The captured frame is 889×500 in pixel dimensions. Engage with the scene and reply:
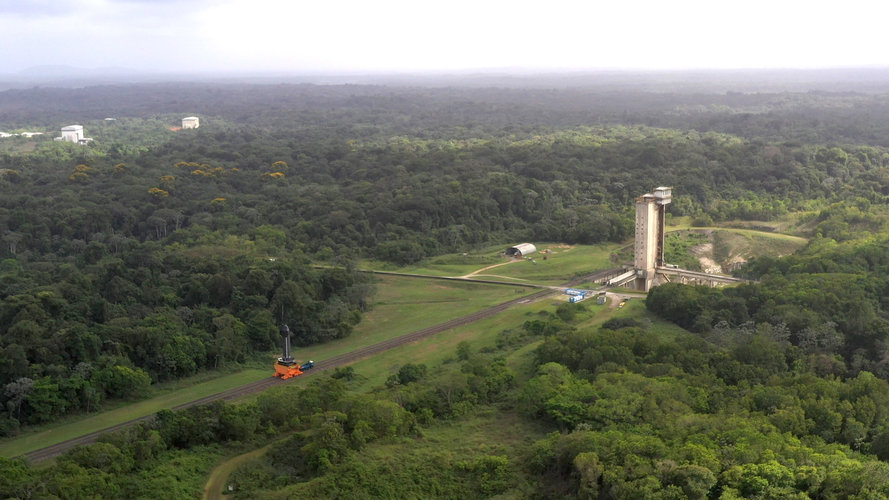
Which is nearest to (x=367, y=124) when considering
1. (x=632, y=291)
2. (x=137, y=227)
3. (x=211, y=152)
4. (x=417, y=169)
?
(x=211, y=152)

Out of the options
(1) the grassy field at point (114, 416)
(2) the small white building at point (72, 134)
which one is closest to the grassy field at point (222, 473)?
(1) the grassy field at point (114, 416)

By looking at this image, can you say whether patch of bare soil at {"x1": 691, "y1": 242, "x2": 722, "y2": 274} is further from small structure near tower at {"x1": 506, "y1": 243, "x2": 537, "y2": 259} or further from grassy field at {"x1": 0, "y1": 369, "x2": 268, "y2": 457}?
grassy field at {"x1": 0, "y1": 369, "x2": 268, "y2": 457}

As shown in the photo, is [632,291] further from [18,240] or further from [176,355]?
[18,240]

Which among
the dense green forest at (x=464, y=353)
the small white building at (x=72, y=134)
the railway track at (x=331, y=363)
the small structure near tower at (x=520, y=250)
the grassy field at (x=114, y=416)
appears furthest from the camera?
the small white building at (x=72, y=134)

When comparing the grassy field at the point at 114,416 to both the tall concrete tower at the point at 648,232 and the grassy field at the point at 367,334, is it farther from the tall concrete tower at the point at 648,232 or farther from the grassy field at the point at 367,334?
the tall concrete tower at the point at 648,232

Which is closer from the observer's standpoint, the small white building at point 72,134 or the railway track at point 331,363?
the railway track at point 331,363

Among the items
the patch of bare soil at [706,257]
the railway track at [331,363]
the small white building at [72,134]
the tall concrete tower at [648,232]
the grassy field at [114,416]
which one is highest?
the small white building at [72,134]

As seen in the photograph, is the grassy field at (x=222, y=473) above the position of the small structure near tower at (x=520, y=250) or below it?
below
